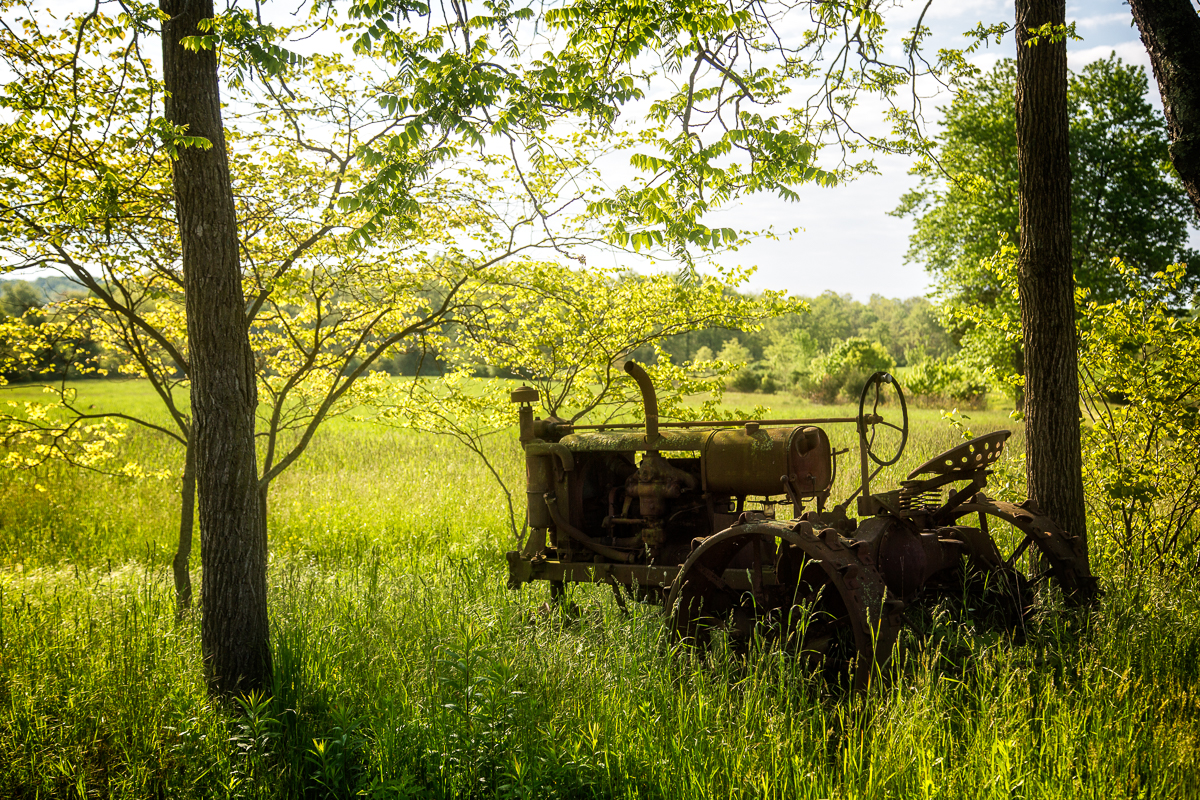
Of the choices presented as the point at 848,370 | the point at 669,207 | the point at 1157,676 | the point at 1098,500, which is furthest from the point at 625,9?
the point at 848,370

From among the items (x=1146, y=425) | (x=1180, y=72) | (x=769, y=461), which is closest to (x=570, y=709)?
(x=769, y=461)

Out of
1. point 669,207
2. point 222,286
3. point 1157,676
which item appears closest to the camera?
point 1157,676

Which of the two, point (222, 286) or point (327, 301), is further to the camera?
point (327, 301)

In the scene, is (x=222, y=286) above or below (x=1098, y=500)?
above

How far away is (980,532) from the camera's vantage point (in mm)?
4555

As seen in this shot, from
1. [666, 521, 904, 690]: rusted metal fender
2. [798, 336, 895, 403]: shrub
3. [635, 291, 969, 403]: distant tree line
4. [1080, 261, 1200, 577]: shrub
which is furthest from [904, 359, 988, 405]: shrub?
[666, 521, 904, 690]: rusted metal fender

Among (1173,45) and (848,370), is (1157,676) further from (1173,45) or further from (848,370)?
(848,370)

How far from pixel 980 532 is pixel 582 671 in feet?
8.34

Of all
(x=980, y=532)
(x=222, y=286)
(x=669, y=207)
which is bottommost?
(x=980, y=532)

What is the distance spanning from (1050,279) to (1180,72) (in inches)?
56.8

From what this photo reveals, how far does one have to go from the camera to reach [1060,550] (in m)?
4.25

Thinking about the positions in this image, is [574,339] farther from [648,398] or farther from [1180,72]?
[1180,72]

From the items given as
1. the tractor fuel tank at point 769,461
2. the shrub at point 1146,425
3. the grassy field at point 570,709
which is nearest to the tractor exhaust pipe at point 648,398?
the tractor fuel tank at point 769,461

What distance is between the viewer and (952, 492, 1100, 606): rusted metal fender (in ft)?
13.8
